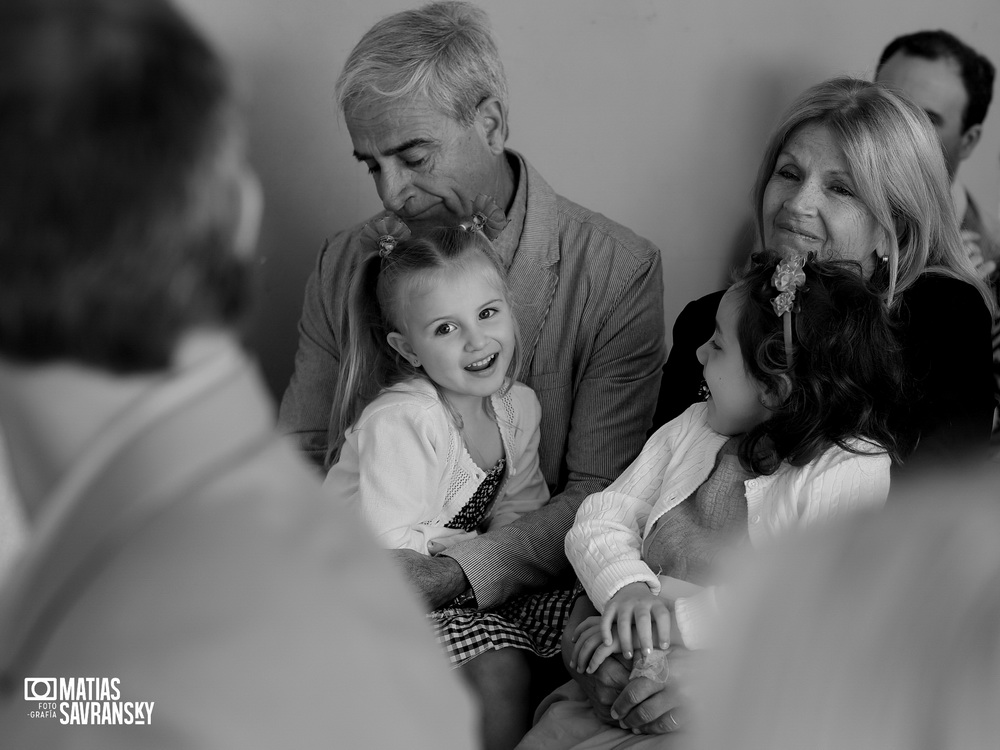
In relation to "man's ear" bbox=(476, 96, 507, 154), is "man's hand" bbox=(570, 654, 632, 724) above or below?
below

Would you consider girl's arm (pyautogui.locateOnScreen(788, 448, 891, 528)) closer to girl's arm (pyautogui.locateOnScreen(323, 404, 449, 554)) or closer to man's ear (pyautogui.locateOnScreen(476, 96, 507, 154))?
girl's arm (pyautogui.locateOnScreen(323, 404, 449, 554))

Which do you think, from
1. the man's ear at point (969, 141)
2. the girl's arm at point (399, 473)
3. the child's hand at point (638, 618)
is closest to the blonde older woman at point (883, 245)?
the child's hand at point (638, 618)

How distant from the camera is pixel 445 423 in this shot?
2.23 m

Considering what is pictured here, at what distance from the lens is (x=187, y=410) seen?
65 cm

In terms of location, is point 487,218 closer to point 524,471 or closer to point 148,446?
point 524,471

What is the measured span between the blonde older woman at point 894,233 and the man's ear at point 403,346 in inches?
20.0

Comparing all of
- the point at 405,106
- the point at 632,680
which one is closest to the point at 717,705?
the point at 632,680

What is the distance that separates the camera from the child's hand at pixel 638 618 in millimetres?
1771

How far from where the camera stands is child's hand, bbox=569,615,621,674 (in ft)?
5.94

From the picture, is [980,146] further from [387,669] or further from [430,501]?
[387,669]

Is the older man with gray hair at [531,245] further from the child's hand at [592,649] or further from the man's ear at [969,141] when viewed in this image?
the man's ear at [969,141]

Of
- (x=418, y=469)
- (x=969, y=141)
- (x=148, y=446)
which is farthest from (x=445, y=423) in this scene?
(x=969, y=141)

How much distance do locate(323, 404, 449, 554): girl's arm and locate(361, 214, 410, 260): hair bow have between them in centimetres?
34

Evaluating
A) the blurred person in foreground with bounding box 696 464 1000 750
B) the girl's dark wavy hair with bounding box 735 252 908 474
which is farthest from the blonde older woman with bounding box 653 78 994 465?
the blurred person in foreground with bounding box 696 464 1000 750
